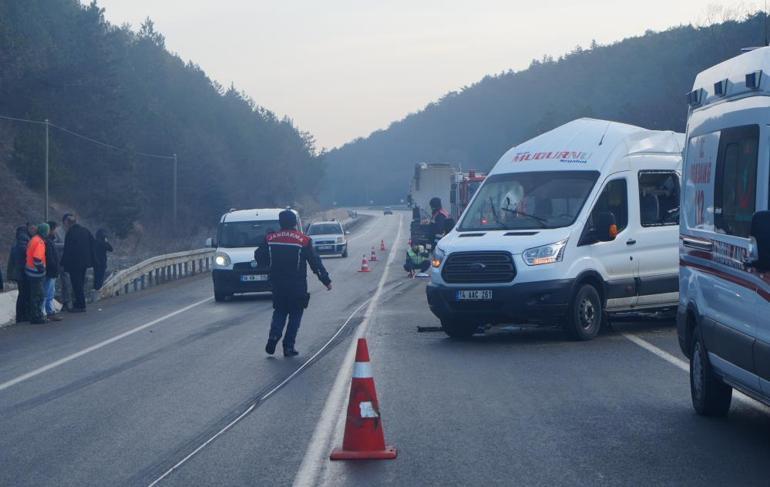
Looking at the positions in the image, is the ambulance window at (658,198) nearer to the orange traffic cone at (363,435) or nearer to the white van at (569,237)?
the white van at (569,237)

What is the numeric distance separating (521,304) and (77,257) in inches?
449

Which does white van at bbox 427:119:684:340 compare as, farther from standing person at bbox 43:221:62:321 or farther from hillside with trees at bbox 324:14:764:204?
hillside with trees at bbox 324:14:764:204

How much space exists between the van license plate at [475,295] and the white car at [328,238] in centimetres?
3211

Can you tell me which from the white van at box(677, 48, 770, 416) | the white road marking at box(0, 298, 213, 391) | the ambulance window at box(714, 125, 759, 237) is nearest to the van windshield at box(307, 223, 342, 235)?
the white road marking at box(0, 298, 213, 391)

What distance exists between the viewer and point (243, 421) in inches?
367

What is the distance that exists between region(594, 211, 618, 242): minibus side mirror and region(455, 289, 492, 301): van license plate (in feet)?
5.56

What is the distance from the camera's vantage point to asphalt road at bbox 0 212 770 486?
7406 millimetres

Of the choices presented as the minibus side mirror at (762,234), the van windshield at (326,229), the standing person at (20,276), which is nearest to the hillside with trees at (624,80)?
the van windshield at (326,229)

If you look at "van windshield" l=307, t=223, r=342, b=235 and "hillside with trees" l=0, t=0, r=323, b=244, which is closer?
"van windshield" l=307, t=223, r=342, b=235

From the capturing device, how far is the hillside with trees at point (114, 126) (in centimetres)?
5900

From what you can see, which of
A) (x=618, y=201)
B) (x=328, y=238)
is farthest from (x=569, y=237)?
(x=328, y=238)

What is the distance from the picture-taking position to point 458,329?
50.2 ft

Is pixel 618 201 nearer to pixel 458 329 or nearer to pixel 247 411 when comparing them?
pixel 458 329

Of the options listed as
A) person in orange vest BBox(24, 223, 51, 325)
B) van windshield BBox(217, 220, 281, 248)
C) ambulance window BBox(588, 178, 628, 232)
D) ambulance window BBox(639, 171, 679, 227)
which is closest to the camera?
ambulance window BBox(588, 178, 628, 232)
